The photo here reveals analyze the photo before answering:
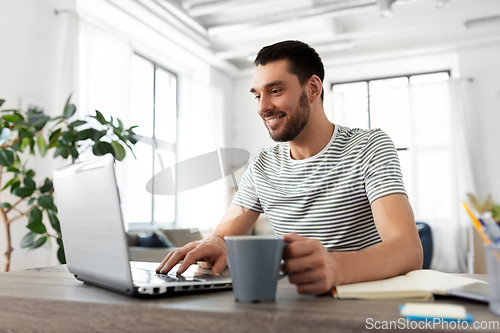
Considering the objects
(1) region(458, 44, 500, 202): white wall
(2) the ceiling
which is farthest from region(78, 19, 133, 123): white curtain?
(1) region(458, 44, 500, 202): white wall

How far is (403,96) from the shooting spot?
6281 mm

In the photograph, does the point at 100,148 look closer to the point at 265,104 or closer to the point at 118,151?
the point at 118,151

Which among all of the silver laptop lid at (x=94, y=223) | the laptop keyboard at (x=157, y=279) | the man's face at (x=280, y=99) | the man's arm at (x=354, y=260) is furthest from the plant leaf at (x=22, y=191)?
the man's arm at (x=354, y=260)

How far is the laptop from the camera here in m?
0.60

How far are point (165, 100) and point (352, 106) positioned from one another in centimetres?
281

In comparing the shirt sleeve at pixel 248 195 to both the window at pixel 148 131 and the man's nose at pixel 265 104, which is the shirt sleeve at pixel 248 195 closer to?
the man's nose at pixel 265 104

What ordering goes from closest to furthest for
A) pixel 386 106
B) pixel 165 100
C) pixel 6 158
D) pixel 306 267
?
1. pixel 306 267
2. pixel 6 158
3. pixel 165 100
4. pixel 386 106

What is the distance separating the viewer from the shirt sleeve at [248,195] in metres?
1.44

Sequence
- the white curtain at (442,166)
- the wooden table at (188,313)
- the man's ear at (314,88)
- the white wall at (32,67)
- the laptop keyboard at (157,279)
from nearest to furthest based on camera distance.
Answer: the wooden table at (188,313) < the laptop keyboard at (157,279) < the man's ear at (314,88) < the white wall at (32,67) < the white curtain at (442,166)

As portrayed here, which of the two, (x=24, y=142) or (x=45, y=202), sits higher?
(x=24, y=142)

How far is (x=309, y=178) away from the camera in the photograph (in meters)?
1.33

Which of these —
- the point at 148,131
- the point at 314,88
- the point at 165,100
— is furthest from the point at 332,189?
the point at 165,100

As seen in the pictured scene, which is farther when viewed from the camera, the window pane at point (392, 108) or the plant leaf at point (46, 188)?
the window pane at point (392, 108)

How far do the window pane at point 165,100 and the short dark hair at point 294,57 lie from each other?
172 inches
